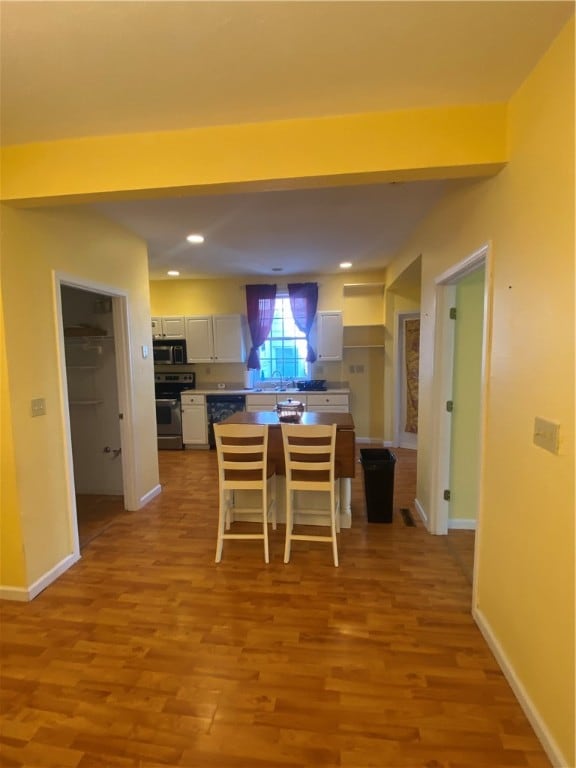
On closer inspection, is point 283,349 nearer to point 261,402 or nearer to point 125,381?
point 261,402

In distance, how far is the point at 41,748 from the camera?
1.51m

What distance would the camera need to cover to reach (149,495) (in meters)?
3.98

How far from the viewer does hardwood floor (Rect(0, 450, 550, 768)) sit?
149 cm

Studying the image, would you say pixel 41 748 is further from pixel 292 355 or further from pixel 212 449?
pixel 292 355

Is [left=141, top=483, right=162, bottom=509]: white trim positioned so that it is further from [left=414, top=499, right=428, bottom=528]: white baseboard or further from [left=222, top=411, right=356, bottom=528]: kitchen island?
[left=414, top=499, right=428, bottom=528]: white baseboard

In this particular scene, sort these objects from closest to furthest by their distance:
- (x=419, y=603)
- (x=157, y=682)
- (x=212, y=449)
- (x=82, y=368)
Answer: (x=157, y=682) → (x=419, y=603) → (x=82, y=368) → (x=212, y=449)

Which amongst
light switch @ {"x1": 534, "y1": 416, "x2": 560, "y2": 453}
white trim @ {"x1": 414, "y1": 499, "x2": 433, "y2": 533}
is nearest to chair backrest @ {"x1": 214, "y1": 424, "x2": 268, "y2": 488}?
white trim @ {"x1": 414, "y1": 499, "x2": 433, "y2": 533}

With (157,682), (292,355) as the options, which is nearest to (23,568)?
(157,682)

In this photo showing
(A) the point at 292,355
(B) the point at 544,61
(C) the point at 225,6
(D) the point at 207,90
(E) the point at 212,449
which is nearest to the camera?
(C) the point at 225,6

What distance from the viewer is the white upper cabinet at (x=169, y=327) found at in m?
Answer: 6.14

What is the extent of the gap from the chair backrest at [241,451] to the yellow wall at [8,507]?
1284 mm

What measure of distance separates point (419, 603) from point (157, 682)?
1.53 meters

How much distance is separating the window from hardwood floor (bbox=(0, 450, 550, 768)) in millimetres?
3774

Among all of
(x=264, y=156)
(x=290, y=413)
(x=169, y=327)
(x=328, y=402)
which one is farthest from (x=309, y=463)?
(x=169, y=327)
